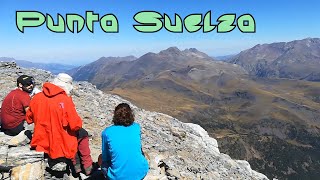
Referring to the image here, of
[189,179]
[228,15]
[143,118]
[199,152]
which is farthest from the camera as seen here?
[228,15]

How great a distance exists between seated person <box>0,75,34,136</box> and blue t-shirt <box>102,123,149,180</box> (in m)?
5.61

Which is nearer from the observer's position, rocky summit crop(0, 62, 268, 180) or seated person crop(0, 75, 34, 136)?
seated person crop(0, 75, 34, 136)

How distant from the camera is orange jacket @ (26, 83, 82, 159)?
481 inches

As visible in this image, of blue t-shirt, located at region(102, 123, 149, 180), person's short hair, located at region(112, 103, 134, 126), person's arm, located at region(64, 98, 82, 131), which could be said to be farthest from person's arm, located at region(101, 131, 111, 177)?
person's arm, located at region(64, 98, 82, 131)

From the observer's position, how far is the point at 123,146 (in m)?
11.2

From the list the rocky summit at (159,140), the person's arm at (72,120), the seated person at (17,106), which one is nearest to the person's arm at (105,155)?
the person's arm at (72,120)

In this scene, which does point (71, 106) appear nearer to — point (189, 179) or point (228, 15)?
point (189, 179)

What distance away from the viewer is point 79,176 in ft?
44.6

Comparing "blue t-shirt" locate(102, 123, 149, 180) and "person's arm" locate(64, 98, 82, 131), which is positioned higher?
"person's arm" locate(64, 98, 82, 131)

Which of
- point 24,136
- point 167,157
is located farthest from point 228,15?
point 24,136

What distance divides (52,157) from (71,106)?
1903 mm

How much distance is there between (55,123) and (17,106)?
4.10 m

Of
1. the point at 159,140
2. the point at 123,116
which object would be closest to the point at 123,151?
the point at 123,116

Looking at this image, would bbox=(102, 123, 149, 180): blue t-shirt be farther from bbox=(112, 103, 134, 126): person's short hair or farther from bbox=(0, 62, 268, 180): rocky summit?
bbox=(0, 62, 268, 180): rocky summit
